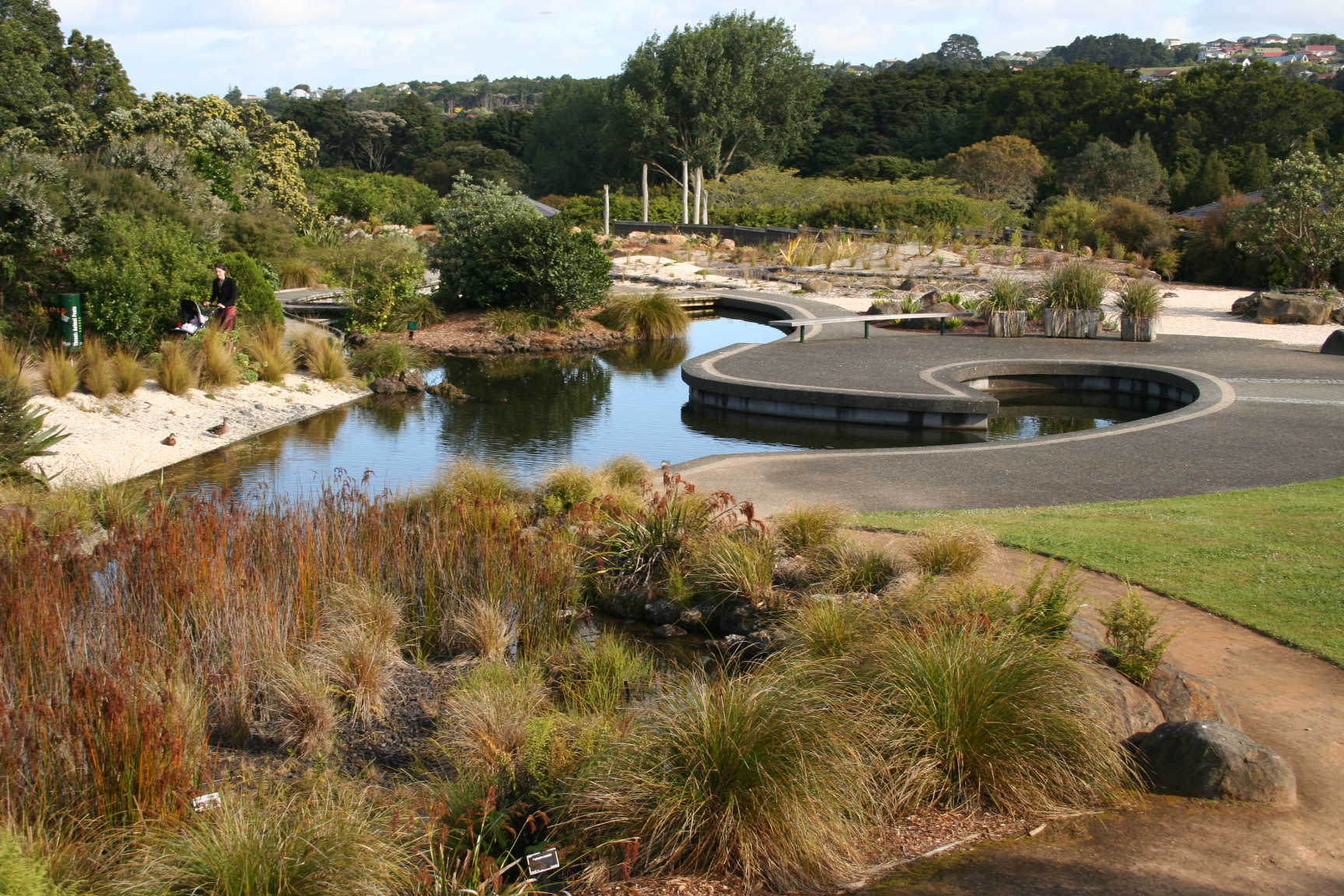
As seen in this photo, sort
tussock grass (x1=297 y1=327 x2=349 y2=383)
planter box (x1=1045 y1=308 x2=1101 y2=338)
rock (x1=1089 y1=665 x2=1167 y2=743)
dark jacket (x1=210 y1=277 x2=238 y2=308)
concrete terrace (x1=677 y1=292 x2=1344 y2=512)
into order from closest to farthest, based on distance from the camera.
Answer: rock (x1=1089 y1=665 x2=1167 y2=743) < concrete terrace (x1=677 y1=292 x2=1344 y2=512) < dark jacket (x1=210 y1=277 x2=238 y2=308) < tussock grass (x1=297 y1=327 x2=349 y2=383) < planter box (x1=1045 y1=308 x2=1101 y2=338)

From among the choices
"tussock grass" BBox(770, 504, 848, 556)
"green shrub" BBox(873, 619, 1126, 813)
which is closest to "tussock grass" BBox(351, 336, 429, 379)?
"tussock grass" BBox(770, 504, 848, 556)

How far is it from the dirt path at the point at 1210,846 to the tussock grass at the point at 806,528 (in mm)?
2550

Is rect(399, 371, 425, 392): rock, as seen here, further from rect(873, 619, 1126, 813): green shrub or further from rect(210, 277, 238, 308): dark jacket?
rect(873, 619, 1126, 813): green shrub

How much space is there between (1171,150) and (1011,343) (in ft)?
113

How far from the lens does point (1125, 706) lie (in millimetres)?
4293

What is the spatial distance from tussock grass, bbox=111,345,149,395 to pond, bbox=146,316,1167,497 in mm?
1607

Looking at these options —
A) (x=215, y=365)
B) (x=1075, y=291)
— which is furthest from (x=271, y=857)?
(x=1075, y=291)

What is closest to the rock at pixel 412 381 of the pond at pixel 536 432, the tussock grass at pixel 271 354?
the pond at pixel 536 432

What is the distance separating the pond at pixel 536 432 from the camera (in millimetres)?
10648

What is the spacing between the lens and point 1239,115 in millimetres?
45281

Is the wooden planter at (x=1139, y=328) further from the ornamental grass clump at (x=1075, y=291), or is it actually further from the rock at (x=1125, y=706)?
the rock at (x=1125, y=706)

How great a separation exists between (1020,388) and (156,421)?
35.6 feet

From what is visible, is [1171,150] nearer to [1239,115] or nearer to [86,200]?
[1239,115]

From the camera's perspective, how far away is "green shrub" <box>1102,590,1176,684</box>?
4547 millimetres
